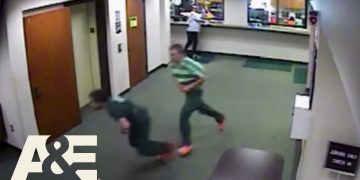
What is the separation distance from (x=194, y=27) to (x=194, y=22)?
0.14 m

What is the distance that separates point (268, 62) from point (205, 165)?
17.7ft

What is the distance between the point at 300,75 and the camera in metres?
9.30

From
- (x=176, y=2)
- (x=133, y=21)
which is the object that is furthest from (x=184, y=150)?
(x=176, y=2)

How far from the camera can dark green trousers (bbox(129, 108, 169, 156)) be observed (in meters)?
5.17

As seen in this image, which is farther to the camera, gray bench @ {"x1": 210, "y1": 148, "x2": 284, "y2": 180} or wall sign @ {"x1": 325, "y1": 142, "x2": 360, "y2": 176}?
gray bench @ {"x1": 210, "y1": 148, "x2": 284, "y2": 180}

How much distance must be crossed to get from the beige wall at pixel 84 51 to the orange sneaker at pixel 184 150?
2549mm

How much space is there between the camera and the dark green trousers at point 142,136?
17.0ft

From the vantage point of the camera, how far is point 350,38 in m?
1.97

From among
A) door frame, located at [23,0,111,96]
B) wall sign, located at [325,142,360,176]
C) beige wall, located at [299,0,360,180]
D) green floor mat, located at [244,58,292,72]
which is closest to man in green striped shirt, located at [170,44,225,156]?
beige wall, located at [299,0,360,180]

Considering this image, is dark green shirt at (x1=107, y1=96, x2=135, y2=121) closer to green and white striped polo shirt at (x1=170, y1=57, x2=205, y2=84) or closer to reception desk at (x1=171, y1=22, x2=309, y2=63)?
green and white striped polo shirt at (x1=170, y1=57, x2=205, y2=84)

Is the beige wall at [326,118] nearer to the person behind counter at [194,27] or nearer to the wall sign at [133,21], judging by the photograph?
the wall sign at [133,21]

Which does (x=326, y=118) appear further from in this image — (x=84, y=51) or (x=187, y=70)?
(x=84, y=51)

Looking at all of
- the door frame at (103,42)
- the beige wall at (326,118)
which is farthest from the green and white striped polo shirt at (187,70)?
the door frame at (103,42)

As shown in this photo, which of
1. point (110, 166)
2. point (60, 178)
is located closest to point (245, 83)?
point (110, 166)
